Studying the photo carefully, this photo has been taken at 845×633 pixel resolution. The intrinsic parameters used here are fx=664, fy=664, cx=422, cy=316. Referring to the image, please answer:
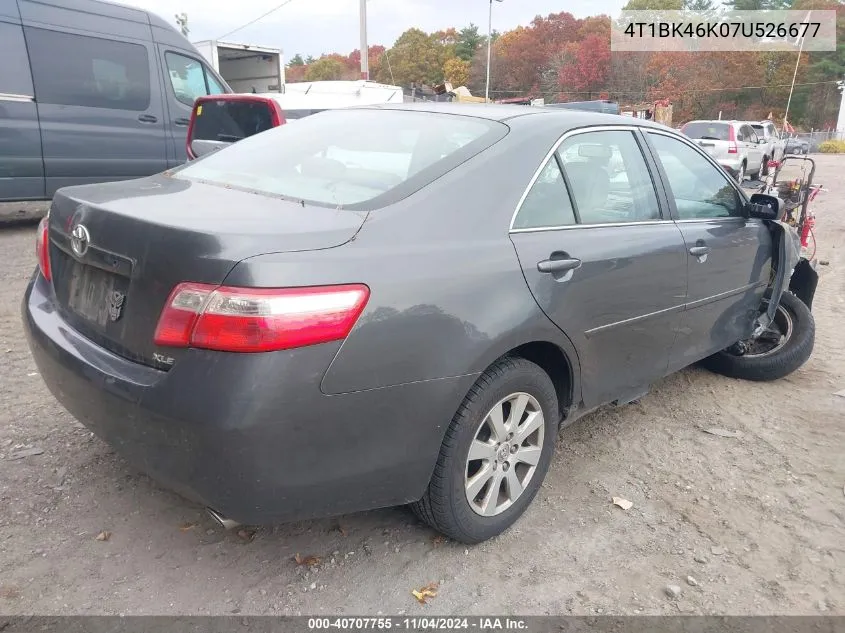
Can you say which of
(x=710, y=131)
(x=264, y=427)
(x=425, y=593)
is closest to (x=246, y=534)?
(x=425, y=593)

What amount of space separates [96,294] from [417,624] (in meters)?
1.51

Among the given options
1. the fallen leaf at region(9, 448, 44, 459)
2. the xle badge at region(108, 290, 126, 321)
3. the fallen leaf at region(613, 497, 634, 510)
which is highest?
the xle badge at region(108, 290, 126, 321)

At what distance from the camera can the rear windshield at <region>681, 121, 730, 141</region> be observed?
→ 16953 millimetres

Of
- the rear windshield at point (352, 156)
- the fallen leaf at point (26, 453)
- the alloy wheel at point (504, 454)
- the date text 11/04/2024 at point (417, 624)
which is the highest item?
the rear windshield at point (352, 156)

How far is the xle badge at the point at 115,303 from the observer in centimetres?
207

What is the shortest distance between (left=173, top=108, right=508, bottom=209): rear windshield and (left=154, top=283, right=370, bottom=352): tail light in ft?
1.46

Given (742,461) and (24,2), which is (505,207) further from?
(24,2)

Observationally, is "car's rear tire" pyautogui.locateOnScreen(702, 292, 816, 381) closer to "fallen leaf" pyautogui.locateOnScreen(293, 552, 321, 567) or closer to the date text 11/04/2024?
the date text 11/04/2024

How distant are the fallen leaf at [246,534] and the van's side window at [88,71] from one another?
20.1 ft

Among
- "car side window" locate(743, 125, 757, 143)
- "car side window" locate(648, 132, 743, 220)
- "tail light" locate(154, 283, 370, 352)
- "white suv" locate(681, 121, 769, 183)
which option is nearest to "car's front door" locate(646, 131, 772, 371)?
"car side window" locate(648, 132, 743, 220)

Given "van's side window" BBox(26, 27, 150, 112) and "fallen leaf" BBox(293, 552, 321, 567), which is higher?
"van's side window" BBox(26, 27, 150, 112)

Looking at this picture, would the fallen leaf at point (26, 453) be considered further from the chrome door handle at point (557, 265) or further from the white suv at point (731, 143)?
the white suv at point (731, 143)

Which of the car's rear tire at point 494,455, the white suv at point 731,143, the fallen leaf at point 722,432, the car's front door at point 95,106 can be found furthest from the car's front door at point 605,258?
the white suv at point 731,143

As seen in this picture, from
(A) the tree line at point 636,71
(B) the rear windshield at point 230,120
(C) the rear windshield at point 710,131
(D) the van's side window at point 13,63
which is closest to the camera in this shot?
(B) the rear windshield at point 230,120
